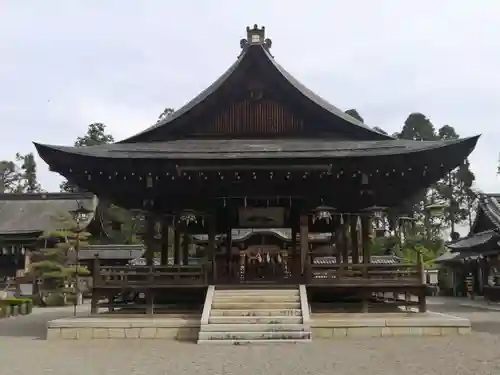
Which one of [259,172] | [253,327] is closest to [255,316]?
[253,327]

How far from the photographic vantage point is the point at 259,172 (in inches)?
640

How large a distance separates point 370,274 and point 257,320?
13.4 ft

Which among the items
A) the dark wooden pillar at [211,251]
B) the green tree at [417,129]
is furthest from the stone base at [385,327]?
the green tree at [417,129]

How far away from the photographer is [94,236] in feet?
155

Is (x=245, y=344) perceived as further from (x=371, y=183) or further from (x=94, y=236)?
(x=94, y=236)

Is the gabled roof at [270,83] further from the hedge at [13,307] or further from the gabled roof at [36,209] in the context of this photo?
the gabled roof at [36,209]

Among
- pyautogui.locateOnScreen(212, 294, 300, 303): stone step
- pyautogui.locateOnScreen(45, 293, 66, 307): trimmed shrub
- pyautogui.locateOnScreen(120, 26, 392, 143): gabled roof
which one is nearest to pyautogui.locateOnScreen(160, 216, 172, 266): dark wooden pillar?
pyautogui.locateOnScreen(120, 26, 392, 143): gabled roof

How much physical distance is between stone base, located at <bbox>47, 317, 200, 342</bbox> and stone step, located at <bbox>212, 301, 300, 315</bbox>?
79cm

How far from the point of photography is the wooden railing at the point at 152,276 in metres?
16.4

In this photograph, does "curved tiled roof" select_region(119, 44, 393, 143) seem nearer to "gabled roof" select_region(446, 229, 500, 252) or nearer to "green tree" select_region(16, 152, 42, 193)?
"gabled roof" select_region(446, 229, 500, 252)

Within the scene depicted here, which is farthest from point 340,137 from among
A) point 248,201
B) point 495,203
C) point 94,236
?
point 94,236

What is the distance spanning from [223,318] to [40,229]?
30.7 metres

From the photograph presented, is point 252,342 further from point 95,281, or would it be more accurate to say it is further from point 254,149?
point 254,149

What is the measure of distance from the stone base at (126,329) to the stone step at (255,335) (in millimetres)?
805
